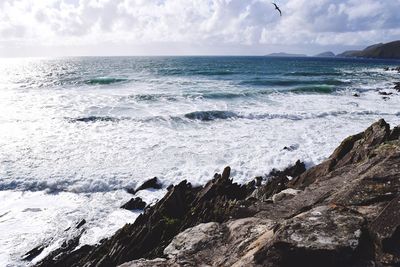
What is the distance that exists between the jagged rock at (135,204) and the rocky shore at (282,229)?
2532 millimetres

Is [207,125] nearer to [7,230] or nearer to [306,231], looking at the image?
[7,230]

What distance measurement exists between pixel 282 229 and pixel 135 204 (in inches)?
381

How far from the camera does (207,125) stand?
93.0ft

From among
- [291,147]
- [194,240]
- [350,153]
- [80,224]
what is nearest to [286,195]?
[194,240]

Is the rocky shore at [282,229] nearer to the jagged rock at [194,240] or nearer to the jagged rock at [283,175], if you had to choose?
the jagged rock at [194,240]

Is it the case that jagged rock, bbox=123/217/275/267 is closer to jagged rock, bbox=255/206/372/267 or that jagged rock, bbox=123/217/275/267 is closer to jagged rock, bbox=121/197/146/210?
jagged rock, bbox=255/206/372/267

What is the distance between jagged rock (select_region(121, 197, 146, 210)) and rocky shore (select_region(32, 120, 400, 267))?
8.31 ft

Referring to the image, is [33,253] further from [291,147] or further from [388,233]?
[291,147]

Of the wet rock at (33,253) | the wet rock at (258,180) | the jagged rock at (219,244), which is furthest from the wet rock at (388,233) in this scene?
the wet rock at (258,180)

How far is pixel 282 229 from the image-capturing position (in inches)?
221

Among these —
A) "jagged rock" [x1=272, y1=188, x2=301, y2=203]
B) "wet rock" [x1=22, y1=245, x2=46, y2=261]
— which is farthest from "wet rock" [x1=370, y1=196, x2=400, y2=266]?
"wet rock" [x1=22, y1=245, x2=46, y2=261]

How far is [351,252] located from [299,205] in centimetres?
299

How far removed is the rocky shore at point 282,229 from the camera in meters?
5.22

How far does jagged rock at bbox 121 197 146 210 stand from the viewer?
14.3 m
